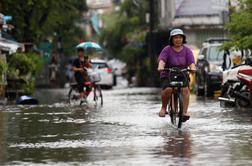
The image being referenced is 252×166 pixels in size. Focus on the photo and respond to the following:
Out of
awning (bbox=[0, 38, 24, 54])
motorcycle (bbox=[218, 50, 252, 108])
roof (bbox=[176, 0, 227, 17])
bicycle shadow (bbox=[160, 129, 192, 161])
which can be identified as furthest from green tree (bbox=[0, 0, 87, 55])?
bicycle shadow (bbox=[160, 129, 192, 161])

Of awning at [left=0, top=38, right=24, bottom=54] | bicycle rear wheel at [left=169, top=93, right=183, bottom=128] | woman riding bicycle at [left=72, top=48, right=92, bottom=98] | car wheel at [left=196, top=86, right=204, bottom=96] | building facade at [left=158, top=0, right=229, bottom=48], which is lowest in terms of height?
car wheel at [left=196, top=86, right=204, bottom=96]

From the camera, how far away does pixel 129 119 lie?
1978 cm

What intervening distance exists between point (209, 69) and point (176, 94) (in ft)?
53.5

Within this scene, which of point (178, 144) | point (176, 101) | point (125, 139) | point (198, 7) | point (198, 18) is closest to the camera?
point (178, 144)

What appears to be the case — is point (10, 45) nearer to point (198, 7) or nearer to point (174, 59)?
point (174, 59)

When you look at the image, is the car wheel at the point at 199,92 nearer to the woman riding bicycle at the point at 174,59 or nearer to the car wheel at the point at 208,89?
the car wheel at the point at 208,89

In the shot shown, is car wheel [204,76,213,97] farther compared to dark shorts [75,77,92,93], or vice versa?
car wheel [204,76,213,97]

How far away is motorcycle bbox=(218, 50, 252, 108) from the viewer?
72.7 ft

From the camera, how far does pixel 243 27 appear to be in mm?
25672

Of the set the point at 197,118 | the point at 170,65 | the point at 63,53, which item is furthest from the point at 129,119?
the point at 63,53

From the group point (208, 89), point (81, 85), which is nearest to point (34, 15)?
point (208, 89)

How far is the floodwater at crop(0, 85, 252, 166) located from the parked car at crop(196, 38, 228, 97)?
35.9ft

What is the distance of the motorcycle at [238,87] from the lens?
22.2 metres

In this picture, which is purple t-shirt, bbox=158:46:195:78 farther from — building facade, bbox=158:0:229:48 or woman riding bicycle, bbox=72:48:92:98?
building facade, bbox=158:0:229:48
